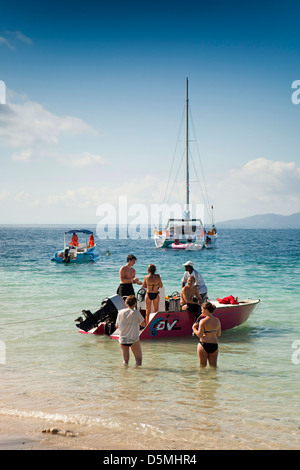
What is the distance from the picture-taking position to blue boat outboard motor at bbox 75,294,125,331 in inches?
452

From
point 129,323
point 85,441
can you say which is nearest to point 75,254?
point 129,323

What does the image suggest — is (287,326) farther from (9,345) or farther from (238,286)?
(238,286)

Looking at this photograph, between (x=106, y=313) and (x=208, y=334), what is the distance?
393 centimetres

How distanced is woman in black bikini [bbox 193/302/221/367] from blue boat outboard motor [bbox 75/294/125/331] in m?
3.23

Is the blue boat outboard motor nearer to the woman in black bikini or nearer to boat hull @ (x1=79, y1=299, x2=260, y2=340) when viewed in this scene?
boat hull @ (x1=79, y1=299, x2=260, y2=340)

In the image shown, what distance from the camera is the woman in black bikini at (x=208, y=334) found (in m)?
8.45

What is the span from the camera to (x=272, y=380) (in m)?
8.53

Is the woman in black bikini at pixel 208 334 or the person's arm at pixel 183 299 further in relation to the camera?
the person's arm at pixel 183 299

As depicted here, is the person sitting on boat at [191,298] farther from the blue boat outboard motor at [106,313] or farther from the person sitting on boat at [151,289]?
the blue boat outboard motor at [106,313]

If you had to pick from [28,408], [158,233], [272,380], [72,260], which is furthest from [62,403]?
[158,233]

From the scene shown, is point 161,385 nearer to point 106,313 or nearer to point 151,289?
point 151,289

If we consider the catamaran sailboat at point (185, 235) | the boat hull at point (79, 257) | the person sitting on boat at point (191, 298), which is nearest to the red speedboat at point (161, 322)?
the person sitting on boat at point (191, 298)

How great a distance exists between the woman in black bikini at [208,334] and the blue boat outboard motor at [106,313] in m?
3.23
